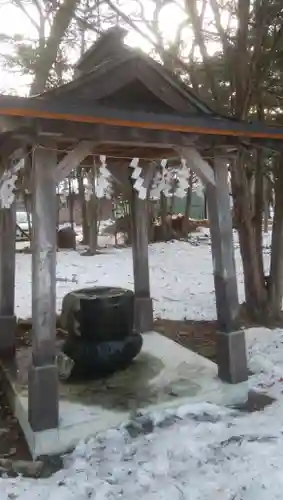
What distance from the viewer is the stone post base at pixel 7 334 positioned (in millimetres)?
4746

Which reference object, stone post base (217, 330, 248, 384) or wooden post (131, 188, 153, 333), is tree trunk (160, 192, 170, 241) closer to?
wooden post (131, 188, 153, 333)

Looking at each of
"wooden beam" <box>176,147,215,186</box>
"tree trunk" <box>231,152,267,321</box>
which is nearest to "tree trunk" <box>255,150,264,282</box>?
"tree trunk" <box>231,152,267,321</box>

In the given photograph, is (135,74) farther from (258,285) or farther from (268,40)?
(258,285)

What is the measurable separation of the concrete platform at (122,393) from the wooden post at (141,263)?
831 millimetres

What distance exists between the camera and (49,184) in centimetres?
327

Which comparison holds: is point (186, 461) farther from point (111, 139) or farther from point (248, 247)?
point (248, 247)

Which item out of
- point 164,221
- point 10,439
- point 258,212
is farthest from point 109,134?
point 164,221

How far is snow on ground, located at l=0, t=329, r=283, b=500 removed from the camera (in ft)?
8.54

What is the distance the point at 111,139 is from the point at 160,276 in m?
6.82

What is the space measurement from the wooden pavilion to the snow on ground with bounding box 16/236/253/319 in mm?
2843

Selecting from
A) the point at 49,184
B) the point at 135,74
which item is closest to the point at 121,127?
the point at 135,74

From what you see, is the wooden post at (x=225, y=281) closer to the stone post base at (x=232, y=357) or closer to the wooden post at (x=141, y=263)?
the stone post base at (x=232, y=357)

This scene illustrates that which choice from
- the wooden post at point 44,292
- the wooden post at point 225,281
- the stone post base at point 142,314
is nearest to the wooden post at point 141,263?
the stone post base at point 142,314

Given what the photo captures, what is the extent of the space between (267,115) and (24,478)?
18.0 feet
